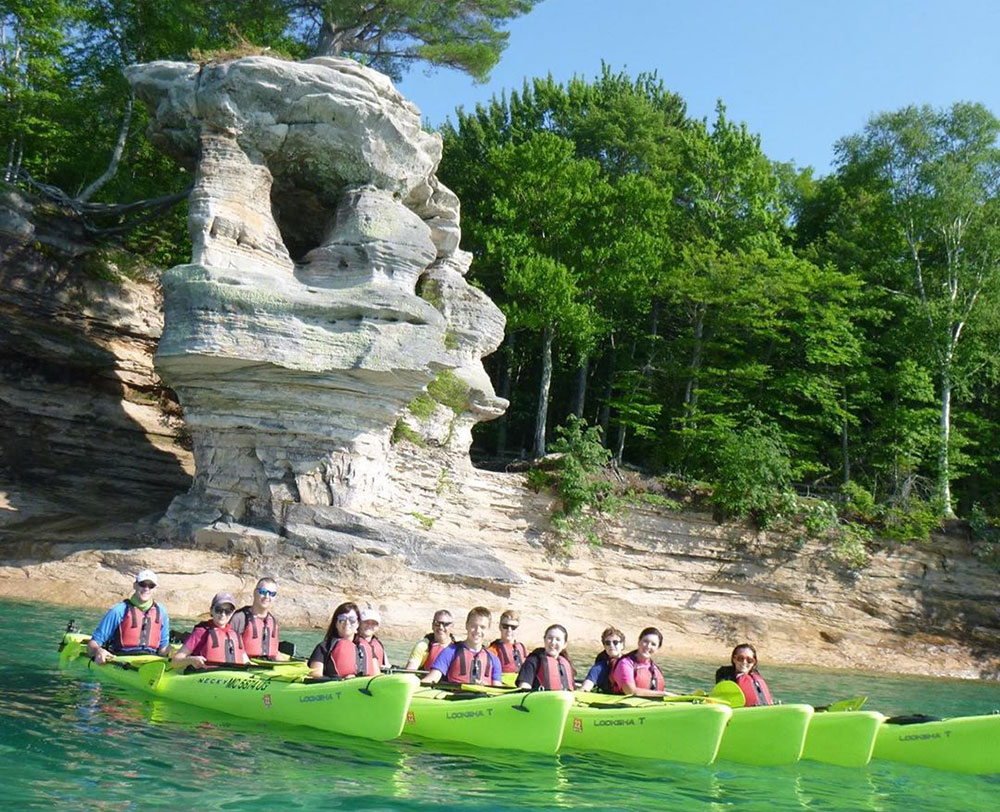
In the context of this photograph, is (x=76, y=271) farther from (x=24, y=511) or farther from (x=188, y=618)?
(x=188, y=618)

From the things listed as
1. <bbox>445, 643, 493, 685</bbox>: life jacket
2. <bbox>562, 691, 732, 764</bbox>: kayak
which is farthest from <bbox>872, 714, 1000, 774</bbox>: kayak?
<bbox>445, 643, 493, 685</bbox>: life jacket

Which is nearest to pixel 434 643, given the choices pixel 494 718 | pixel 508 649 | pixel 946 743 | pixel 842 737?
pixel 508 649

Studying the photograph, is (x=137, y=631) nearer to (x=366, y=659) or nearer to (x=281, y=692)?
(x=281, y=692)

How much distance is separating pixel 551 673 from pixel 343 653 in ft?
6.27

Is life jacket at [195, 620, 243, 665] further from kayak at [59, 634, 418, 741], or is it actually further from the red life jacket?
the red life jacket

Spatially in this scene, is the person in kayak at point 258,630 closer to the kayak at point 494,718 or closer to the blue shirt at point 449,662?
the blue shirt at point 449,662

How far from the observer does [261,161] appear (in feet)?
57.1

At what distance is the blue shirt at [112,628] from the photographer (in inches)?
381

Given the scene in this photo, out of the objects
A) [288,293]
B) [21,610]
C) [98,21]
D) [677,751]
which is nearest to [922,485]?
[288,293]

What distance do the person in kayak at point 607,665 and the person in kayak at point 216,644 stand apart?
333cm

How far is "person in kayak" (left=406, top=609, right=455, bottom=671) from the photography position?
8.86 meters

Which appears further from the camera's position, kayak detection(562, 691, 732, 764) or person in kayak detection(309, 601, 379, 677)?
person in kayak detection(309, 601, 379, 677)

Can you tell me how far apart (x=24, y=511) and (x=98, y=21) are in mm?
13199

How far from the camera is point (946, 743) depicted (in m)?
7.95
